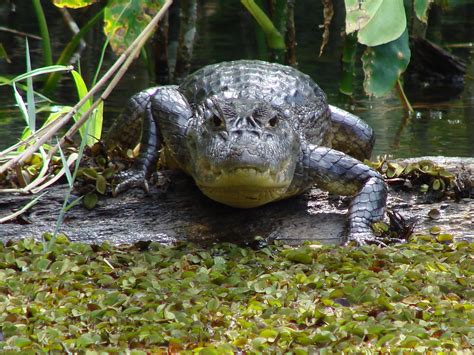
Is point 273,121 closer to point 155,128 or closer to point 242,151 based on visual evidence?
point 242,151

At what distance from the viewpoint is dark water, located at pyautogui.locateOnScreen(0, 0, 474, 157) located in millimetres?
8109

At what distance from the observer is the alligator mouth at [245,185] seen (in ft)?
15.2

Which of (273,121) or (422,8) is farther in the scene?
(422,8)

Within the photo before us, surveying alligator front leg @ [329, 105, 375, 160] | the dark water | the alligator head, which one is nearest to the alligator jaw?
the alligator head

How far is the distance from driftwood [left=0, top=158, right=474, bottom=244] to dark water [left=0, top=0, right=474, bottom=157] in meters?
2.23

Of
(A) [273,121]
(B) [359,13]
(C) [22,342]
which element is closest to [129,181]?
(A) [273,121]

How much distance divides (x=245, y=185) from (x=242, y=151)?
19cm

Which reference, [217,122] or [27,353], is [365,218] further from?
[27,353]

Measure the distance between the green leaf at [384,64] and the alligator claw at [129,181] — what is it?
5.25ft

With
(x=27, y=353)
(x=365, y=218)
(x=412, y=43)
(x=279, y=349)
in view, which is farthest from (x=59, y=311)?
(x=412, y=43)

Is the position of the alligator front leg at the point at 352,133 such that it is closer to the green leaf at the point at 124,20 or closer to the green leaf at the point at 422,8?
the green leaf at the point at 422,8

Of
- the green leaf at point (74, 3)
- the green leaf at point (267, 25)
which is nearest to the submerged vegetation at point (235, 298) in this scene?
the green leaf at point (74, 3)

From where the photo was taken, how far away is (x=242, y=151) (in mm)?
4598

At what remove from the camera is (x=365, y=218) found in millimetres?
5055
